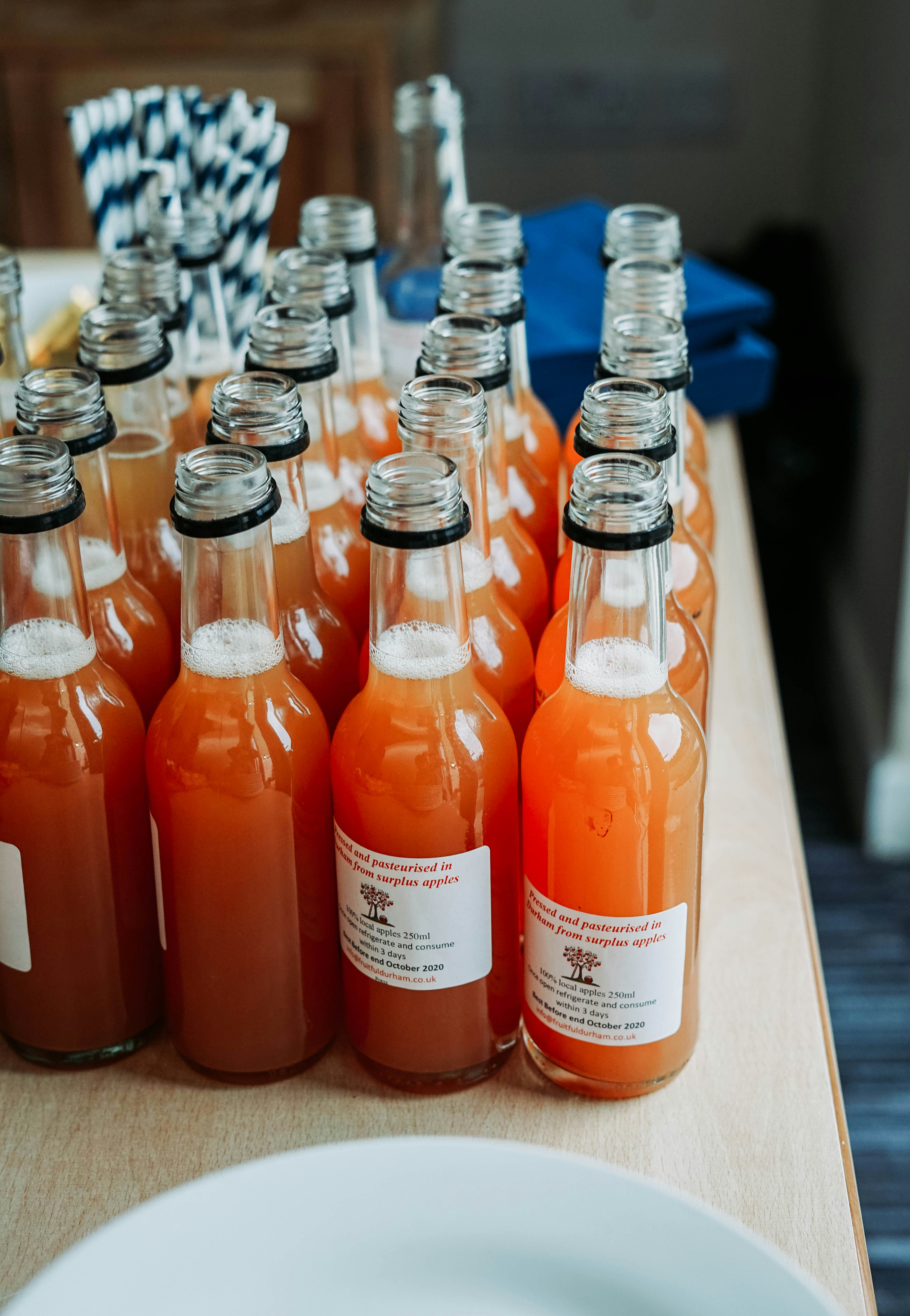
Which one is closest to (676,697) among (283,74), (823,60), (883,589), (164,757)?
(164,757)

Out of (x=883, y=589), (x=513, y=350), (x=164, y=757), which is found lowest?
(x=883, y=589)

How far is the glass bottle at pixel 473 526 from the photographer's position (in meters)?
0.73

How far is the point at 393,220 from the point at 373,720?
258cm

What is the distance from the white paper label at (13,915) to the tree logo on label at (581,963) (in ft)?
0.98

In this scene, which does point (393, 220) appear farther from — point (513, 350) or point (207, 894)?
point (207, 894)

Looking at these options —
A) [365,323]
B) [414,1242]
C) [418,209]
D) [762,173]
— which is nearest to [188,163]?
[418,209]

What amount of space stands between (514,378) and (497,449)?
0.46ft

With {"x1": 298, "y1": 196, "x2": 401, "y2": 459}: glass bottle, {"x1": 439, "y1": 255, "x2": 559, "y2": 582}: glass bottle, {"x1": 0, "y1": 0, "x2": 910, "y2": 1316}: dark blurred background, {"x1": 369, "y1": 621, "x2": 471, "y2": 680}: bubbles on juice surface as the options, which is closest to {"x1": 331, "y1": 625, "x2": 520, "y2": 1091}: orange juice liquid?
{"x1": 369, "y1": 621, "x2": 471, "y2": 680}: bubbles on juice surface

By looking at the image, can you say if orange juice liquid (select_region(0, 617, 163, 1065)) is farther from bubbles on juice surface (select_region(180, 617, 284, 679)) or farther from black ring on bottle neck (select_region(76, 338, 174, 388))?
black ring on bottle neck (select_region(76, 338, 174, 388))

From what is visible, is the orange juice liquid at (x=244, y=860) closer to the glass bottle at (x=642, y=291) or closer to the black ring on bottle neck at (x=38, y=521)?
the black ring on bottle neck at (x=38, y=521)

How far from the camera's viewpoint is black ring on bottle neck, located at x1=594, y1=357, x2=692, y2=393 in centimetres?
81

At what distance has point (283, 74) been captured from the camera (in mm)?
2809

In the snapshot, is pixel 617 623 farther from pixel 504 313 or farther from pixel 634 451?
pixel 504 313

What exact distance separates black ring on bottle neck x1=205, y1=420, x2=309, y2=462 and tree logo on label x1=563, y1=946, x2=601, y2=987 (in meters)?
0.30
